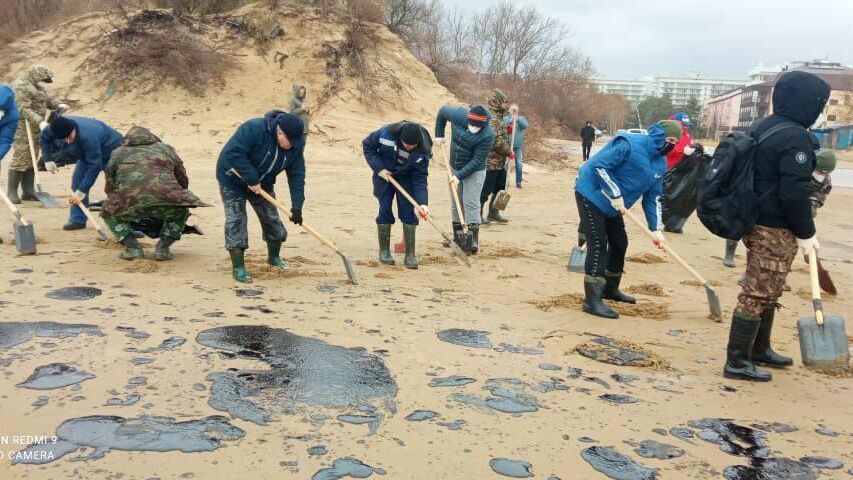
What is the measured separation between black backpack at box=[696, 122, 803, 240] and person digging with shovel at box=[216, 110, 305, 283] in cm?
298

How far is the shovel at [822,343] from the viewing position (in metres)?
3.98

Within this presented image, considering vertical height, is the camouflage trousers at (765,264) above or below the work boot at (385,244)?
above

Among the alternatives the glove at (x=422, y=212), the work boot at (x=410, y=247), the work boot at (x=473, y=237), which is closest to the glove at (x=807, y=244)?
the glove at (x=422, y=212)

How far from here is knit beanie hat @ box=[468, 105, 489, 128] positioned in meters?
6.78

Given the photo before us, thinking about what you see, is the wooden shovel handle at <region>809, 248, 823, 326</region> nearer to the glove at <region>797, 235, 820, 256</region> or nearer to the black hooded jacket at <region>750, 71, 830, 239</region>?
the glove at <region>797, 235, 820, 256</region>

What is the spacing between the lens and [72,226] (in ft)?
22.8

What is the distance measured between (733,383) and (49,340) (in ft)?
12.9

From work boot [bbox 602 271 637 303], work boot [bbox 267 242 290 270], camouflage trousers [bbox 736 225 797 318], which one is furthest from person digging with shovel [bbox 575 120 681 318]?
work boot [bbox 267 242 290 270]

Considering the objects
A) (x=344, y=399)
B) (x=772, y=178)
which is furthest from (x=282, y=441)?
(x=772, y=178)

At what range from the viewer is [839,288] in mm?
6879

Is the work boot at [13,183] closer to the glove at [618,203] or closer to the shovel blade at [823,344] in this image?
the glove at [618,203]

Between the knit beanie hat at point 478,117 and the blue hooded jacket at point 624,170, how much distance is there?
1.91 metres

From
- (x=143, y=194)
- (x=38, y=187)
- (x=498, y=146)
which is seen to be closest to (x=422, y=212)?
(x=143, y=194)

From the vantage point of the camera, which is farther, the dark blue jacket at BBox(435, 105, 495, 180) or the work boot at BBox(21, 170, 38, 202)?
the work boot at BBox(21, 170, 38, 202)
